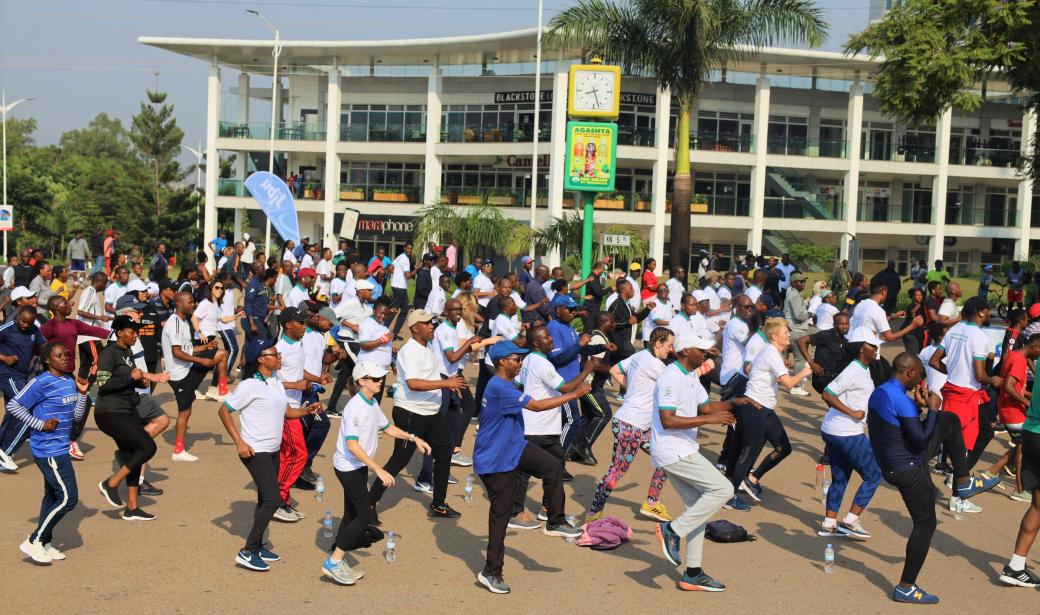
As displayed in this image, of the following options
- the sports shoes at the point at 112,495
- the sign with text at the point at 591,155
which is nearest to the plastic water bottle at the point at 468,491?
the sports shoes at the point at 112,495

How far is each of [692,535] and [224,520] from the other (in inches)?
158

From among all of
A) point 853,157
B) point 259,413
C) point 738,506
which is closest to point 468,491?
point 738,506

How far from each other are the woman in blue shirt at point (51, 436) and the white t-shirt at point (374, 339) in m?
3.47

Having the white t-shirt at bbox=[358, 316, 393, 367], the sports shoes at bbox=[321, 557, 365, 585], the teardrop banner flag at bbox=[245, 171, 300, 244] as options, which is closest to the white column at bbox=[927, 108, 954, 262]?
the teardrop banner flag at bbox=[245, 171, 300, 244]

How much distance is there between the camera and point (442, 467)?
9258mm

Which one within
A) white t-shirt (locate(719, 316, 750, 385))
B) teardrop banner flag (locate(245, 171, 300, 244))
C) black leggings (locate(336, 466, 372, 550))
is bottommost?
black leggings (locate(336, 466, 372, 550))

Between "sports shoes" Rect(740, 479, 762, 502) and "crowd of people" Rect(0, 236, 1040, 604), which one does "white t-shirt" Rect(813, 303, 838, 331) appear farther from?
"sports shoes" Rect(740, 479, 762, 502)

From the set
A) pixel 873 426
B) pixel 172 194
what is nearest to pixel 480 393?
pixel 873 426

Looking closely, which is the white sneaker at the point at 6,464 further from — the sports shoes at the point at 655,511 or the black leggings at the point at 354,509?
the sports shoes at the point at 655,511

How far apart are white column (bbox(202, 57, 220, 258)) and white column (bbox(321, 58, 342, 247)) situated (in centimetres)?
538

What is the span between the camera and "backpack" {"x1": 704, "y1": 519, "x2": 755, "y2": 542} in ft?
29.1

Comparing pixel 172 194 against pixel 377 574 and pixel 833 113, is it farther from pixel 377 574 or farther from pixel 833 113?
pixel 377 574

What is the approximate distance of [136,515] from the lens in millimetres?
8930

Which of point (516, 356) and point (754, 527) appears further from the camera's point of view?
point (754, 527)
